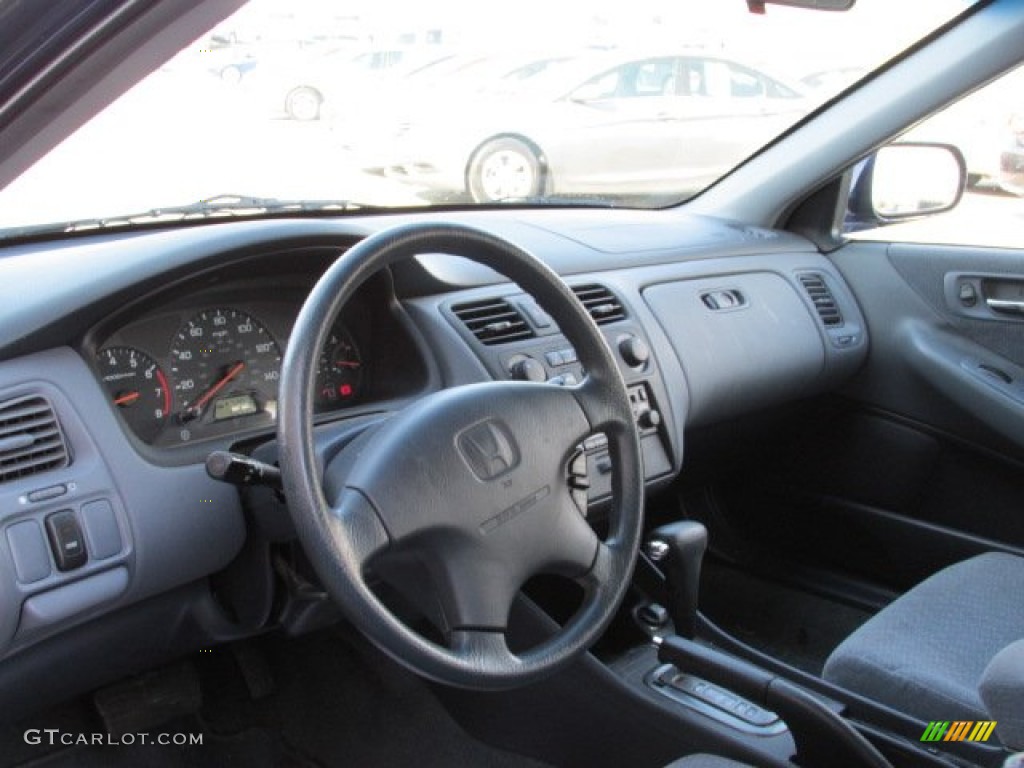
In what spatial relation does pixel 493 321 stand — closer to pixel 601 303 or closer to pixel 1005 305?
pixel 601 303

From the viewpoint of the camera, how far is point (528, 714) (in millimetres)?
2473

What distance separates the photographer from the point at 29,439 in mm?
1707

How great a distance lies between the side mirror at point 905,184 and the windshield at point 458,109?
280 mm

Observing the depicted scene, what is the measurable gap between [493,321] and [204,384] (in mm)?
605

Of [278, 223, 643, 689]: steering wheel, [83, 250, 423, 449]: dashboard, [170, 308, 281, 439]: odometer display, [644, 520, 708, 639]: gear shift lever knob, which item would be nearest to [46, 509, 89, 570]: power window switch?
[83, 250, 423, 449]: dashboard

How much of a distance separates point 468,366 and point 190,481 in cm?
58

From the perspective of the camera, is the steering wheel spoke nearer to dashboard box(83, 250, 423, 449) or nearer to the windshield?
dashboard box(83, 250, 423, 449)

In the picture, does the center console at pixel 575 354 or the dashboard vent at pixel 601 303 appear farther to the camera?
the dashboard vent at pixel 601 303

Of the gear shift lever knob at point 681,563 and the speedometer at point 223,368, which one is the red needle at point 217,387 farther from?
the gear shift lever knob at point 681,563

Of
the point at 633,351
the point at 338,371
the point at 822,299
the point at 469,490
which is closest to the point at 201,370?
the point at 338,371

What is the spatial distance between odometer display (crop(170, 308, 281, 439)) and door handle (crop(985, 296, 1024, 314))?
1.97 metres

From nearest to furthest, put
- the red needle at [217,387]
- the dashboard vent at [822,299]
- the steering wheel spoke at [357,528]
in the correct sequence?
the steering wheel spoke at [357,528] < the red needle at [217,387] < the dashboard vent at [822,299]

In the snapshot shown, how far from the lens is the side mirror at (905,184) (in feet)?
10.7

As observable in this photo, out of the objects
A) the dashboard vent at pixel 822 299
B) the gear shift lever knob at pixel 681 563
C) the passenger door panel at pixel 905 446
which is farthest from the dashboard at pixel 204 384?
the passenger door panel at pixel 905 446
